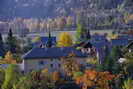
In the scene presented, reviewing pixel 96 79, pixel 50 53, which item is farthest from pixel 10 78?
pixel 50 53

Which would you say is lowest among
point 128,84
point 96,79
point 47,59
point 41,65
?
point 128,84

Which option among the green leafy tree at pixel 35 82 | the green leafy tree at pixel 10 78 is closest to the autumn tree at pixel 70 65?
the green leafy tree at pixel 35 82

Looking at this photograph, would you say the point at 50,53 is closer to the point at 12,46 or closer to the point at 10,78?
the point at 10,78

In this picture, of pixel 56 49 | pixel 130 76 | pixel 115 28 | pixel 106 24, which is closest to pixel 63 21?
pixel 106 24

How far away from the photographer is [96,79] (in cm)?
1499

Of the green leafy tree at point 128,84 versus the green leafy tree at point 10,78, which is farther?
the green leafy tree at point 10,78

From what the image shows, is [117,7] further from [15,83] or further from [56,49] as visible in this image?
[15,83]

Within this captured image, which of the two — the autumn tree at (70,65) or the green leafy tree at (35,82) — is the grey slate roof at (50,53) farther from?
the green leafy tree at (35,82)

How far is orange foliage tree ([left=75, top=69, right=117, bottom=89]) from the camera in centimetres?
1488

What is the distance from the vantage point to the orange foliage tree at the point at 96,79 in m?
14.9

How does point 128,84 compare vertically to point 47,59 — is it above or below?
below

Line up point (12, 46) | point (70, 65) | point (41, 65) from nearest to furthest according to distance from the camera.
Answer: point (70, 65)
point (41, 65)
point (12, 46)

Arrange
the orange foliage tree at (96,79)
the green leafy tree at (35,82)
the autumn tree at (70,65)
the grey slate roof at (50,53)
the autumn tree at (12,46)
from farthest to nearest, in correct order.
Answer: the autumn tree at (12,46), the grey slate roof at (50,53), the autumn tree at (70,65), the orange foliage tree at (96,79), the green leafy tree at (35,82)

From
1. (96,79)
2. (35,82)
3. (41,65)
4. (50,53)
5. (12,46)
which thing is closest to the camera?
(35,82)
